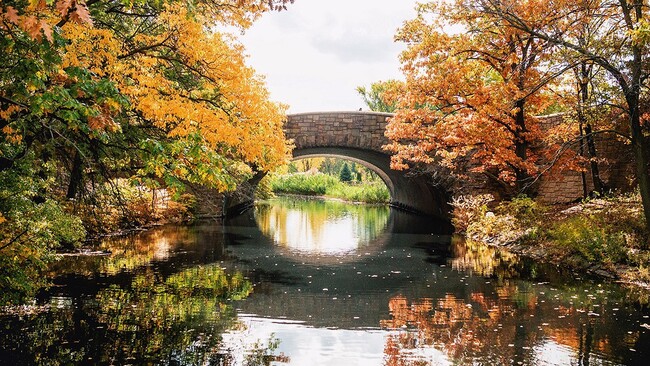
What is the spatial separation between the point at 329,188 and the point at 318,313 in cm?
3600

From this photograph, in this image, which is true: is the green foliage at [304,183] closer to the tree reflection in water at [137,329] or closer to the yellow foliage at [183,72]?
the yellow foliage at [183,72]

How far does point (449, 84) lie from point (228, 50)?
22.1ft

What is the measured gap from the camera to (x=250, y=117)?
9.91 meters

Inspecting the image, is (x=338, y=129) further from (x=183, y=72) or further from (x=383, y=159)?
(x=183, y=72)

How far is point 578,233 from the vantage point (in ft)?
34.9

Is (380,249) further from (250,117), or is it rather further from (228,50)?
(228,50)

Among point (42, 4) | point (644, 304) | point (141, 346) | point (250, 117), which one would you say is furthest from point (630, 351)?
point (250, 117)

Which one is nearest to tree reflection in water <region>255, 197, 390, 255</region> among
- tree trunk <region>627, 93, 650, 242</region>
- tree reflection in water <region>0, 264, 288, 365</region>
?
tree reflection in water <region>0, 264, 288, 365</region>

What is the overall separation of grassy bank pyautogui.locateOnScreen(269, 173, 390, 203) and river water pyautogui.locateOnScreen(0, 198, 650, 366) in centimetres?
2456

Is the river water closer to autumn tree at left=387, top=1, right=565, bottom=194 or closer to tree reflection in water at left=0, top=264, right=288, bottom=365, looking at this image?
tree reflection in water at left=0, top=264, right=288, bottom=365

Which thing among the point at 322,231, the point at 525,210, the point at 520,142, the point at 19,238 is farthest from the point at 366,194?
the point at 19,238

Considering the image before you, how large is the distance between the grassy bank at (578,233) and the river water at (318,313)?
68cm

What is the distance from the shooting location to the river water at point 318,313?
5.09 m

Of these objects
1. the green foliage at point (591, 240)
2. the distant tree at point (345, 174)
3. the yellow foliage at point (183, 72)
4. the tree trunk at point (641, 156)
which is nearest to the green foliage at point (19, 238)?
the yellow foliage at point (183, 72)
